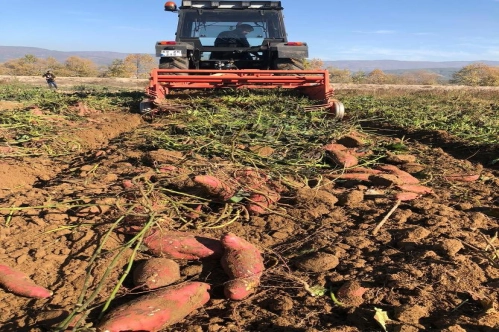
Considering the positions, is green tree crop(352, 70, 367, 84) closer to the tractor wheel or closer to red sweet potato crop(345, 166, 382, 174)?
the tractor wheel

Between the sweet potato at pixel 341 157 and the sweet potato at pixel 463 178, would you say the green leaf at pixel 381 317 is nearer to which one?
the sweet potato at pixel 341 157

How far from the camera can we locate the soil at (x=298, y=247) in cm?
161

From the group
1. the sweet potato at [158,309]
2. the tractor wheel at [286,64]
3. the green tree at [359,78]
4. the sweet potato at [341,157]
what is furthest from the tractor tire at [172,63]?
the green tree at [359,78]

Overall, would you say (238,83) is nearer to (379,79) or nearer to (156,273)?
(156,273)

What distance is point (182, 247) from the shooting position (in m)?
2.05

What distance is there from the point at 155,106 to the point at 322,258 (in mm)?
4633

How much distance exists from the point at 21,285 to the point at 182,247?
0.73 meters

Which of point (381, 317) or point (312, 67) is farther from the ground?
point (312, 67)

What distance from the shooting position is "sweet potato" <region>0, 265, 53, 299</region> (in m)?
1.74

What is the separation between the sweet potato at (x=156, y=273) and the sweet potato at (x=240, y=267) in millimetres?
237

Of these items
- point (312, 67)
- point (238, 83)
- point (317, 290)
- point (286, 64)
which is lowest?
point (317, 290)

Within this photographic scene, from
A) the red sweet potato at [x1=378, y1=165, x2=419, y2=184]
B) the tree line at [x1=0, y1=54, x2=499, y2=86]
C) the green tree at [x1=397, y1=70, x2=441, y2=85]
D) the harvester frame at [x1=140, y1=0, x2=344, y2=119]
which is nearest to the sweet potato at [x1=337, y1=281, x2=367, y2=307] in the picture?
the red sweet potato at [x1=378, y1=165, x2=419, y2=184]

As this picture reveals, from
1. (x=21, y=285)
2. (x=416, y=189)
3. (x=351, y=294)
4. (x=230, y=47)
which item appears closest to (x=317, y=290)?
(x=351, y=294)

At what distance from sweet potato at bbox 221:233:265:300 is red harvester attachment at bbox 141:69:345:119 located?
3854 mm
